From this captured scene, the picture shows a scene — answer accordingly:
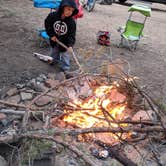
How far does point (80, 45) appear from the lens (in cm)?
834

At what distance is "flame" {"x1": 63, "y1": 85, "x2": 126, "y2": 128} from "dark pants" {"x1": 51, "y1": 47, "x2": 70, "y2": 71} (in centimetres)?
115

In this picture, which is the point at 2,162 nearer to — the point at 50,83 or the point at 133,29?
the point at 50,83

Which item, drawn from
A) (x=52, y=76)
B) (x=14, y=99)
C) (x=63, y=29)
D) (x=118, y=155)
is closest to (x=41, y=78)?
(x=52, y=76)

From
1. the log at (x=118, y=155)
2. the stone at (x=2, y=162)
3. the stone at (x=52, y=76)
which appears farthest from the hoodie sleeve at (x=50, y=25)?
the stone at (x=2, y=162)

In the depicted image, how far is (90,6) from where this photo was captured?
1209 cm

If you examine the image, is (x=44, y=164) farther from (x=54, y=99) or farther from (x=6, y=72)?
(x=6, y=72)

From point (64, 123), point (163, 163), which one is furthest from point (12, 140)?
point (163, 163)

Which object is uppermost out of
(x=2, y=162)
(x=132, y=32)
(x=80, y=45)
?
(x=2, y=162)

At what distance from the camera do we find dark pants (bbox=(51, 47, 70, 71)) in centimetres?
679

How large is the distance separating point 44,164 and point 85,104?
1.22m

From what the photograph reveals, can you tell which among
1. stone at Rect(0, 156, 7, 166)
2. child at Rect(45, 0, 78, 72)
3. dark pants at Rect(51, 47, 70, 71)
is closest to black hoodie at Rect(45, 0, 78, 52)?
child at Rect(45, 0, 78, 72)

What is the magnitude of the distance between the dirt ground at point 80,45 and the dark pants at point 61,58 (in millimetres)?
173

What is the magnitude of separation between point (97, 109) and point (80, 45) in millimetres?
3329

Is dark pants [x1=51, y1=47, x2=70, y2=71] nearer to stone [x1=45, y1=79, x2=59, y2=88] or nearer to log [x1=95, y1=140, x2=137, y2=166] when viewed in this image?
stone [x1=45, y1=79, x2=59, y2=88]
